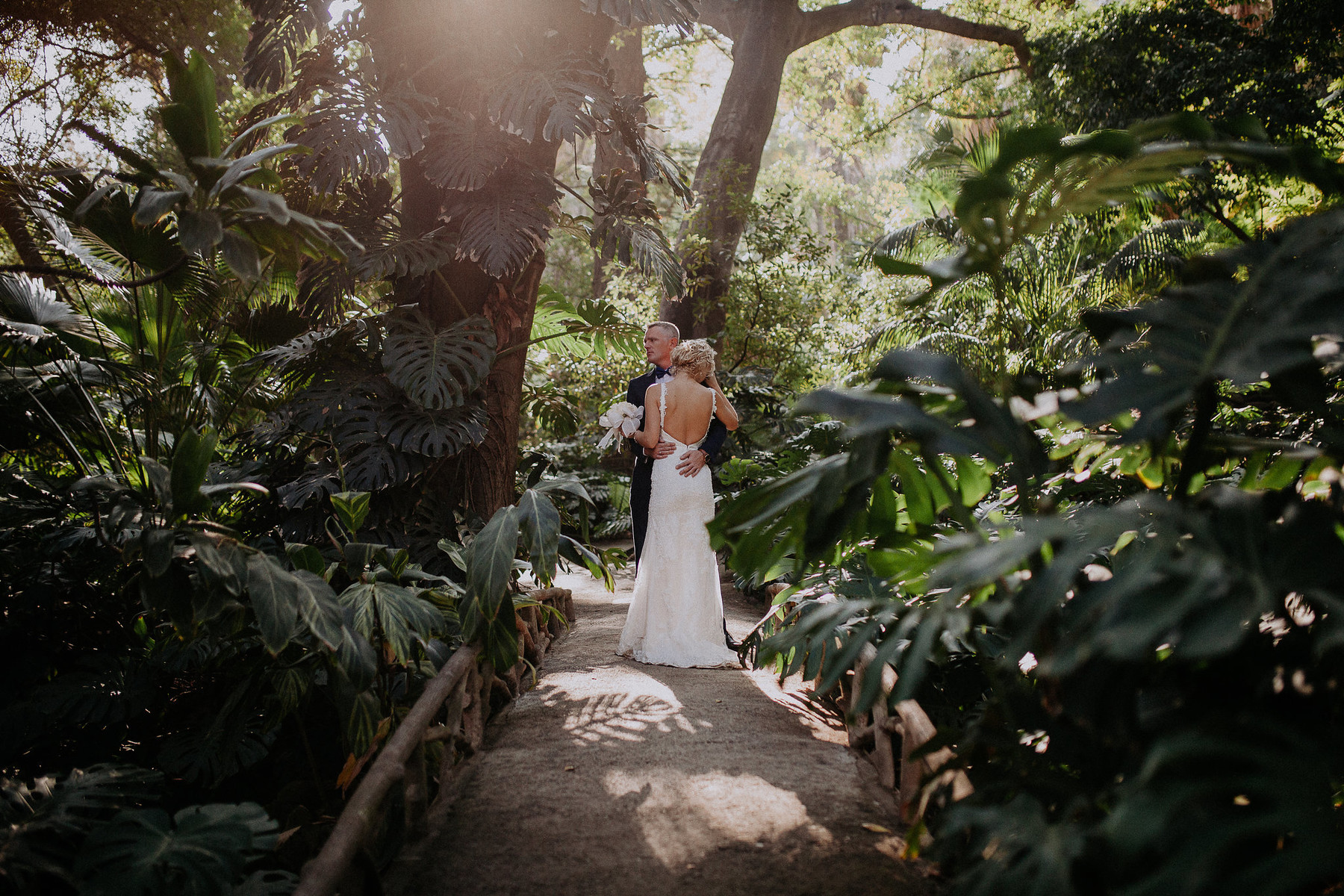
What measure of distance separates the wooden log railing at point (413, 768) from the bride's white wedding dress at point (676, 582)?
81cm

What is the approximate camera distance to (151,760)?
3.78m

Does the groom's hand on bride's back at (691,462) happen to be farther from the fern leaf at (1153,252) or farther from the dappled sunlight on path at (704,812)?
the fern leaf at (1153,252)

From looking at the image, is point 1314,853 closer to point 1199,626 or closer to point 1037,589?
point 1199,626

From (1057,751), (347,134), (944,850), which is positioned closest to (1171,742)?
(1057,751)

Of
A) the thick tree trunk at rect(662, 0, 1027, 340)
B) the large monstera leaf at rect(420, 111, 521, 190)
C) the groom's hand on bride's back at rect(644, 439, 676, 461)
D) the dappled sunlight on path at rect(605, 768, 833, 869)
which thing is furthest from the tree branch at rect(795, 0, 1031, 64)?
the dappled sunlight on path at rect(605, 768, 833, 869)

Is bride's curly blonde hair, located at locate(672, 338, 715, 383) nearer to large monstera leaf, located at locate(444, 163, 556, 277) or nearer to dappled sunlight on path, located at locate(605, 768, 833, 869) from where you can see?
large monstera leaf, located at locate(444, 163, 556, 277)

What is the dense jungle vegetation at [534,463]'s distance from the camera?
119 cm

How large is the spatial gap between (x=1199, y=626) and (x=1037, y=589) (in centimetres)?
20

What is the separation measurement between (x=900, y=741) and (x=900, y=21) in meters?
12.1

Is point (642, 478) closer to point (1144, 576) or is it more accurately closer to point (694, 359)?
point (694, 359)

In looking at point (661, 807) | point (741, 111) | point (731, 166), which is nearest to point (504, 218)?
point (661, 807)

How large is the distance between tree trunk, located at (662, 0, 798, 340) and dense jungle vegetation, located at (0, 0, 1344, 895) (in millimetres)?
1007

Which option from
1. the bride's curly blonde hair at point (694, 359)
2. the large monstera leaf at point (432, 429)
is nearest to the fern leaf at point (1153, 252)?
the bride's curly blonde hair at point (694, 359)

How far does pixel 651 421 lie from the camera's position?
15.6 ft
